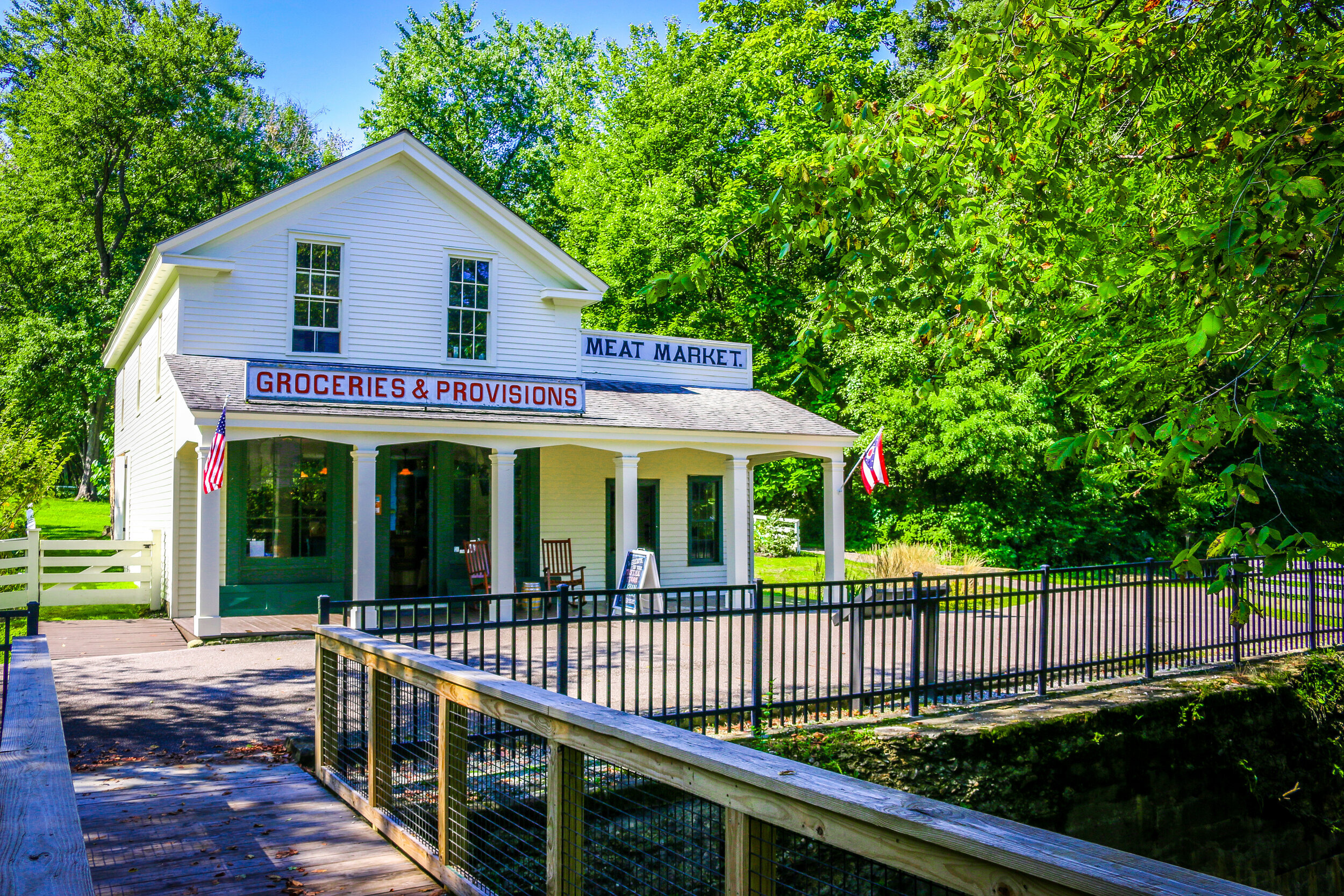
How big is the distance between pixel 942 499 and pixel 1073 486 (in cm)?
380

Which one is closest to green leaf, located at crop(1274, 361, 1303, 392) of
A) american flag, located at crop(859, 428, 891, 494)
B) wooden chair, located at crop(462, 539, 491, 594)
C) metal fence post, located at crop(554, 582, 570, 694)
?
metal fence post, located at crop(554, 582, 570, 694)

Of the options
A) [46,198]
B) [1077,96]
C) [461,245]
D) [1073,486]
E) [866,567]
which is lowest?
[866,567]

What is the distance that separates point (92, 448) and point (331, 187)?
Result: 3181 cm

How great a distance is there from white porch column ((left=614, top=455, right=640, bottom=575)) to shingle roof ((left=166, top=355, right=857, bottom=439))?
32.0 inches

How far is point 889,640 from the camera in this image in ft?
44.3

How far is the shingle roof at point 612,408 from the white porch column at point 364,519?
29.1 inches

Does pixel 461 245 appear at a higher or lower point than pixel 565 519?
higher

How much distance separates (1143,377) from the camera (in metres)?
9.20

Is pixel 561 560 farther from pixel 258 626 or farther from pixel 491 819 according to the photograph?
pixel 491 819

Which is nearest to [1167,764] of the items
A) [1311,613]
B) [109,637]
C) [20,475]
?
[1311,613]

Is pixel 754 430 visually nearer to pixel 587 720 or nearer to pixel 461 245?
pixel 461 245

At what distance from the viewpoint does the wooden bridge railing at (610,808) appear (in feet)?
6.90

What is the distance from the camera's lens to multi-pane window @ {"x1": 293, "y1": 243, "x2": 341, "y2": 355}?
670 inches

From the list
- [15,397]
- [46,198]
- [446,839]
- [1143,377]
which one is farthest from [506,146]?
[446,839]
